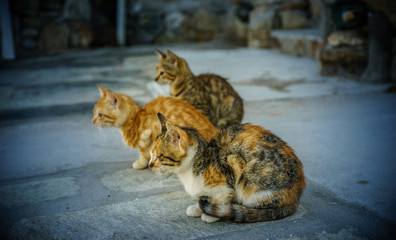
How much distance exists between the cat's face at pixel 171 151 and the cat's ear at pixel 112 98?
3.41 ft

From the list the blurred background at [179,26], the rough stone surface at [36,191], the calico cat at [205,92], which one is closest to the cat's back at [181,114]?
the calico cat at [205,92]

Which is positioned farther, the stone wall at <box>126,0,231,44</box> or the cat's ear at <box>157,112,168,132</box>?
the stone wall at <box>126,0,231,44</box>

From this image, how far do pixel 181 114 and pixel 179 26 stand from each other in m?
8.53

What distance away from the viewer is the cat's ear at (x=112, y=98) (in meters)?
3.30

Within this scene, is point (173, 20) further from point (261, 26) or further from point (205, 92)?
point (205, 92)

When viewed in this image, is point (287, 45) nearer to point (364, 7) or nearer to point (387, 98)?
point (364, 7)

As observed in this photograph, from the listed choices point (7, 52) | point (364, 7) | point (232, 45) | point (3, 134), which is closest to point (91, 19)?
point (7, 52)

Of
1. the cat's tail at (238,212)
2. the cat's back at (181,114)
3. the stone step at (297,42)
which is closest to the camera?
the cat's tail at (238,212)

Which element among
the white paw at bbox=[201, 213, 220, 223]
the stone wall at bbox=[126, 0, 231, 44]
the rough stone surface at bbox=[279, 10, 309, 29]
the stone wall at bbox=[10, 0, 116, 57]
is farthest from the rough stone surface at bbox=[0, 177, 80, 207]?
the stone wall at bbox=[126, 0, 231, 44]

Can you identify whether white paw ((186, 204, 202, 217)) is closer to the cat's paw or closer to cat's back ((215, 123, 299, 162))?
cat's back ((215, 123, 299, 162))

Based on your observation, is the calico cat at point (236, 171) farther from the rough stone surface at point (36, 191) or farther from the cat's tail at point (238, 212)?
the rough stone surface at point (36, 191)

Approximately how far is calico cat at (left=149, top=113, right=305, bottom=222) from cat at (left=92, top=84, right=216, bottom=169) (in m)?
0.65

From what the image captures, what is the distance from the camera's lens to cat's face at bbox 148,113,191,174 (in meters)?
2.37

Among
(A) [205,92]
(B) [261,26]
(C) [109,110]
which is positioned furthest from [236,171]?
(B) [261,26]
